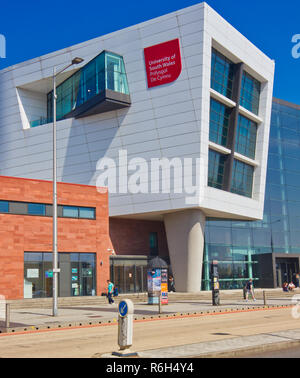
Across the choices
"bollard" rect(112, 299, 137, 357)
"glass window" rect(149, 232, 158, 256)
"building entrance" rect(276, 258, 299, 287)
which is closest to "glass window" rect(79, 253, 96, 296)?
"glass window" rect(149, 232, 158, 256)

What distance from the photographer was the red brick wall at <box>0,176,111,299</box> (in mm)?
37375

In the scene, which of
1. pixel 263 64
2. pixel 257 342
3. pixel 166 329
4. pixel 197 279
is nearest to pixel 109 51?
pixel 263 64

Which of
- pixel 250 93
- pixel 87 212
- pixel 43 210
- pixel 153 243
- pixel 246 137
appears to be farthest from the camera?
pixel 250 93

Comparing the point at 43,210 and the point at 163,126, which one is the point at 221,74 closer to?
the point at 163,126

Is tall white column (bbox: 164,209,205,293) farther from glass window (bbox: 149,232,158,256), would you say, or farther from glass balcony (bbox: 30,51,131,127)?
glass balcony (bbox: 30,51,131,127)

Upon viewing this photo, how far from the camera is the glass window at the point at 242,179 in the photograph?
166 feet

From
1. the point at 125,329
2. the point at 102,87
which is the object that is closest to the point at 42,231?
the point at 102,87

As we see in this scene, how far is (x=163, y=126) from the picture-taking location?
145ft

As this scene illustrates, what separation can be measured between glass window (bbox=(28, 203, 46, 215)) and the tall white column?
1242cm

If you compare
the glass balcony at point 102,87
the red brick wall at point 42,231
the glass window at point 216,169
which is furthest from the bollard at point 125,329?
the glass window at point 216,169

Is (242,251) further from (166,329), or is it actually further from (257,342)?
(257,342)

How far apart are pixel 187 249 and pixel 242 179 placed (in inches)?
438

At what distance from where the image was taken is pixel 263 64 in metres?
52.8

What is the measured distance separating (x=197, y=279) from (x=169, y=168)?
10646 millimetres
